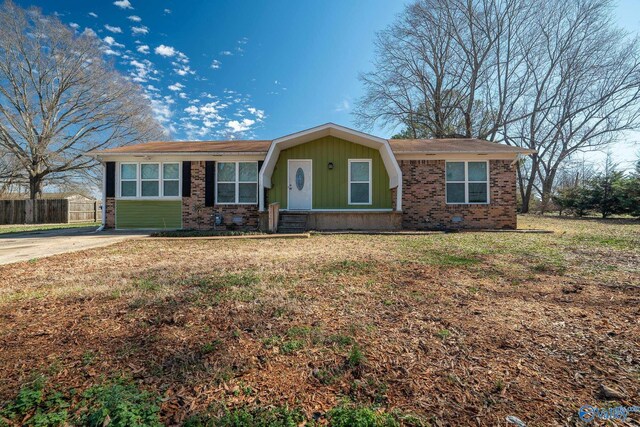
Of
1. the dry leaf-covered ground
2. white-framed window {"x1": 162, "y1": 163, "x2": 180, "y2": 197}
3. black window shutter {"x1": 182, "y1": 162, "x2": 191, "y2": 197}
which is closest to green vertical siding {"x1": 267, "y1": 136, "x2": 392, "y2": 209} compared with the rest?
black window shutter {"x1": 182, "y1": 162, "x2": 191, "y2": 197}

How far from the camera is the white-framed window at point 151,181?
10484mm

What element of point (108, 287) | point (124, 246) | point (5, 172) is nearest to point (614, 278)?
point (108, 287)

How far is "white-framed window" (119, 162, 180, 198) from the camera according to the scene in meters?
10.5

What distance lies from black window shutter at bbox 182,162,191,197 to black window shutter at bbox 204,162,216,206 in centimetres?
59

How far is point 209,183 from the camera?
10367mm

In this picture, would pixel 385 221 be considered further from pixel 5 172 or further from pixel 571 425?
pixel 5 172

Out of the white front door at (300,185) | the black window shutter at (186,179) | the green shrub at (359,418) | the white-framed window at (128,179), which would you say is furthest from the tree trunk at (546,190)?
the white-framed window at (128,179)

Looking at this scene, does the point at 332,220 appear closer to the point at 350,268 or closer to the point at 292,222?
the point at 292,222

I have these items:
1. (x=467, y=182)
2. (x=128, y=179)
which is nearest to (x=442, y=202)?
(x=467, y=182)

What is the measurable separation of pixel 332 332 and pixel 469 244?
17.8 ft

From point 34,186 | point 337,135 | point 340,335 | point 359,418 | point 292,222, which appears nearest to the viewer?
point 359,418

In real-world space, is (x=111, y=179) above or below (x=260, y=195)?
above

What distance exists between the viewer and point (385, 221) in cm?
964

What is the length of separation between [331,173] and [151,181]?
6.75 meters
